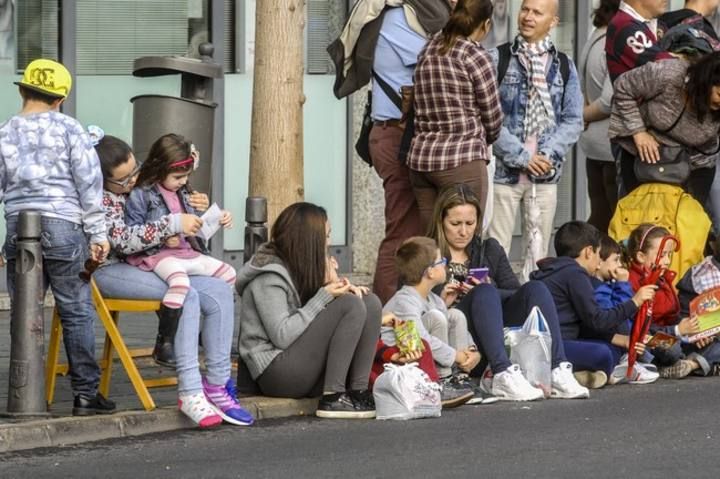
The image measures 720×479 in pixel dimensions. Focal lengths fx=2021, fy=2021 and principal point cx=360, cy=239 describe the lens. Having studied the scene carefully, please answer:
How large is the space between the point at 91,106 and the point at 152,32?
733 millimetres

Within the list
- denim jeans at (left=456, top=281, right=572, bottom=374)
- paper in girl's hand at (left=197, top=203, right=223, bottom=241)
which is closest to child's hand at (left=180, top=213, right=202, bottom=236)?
paper in girl's hand at (left=197, top=203, right=223, bottom=241)

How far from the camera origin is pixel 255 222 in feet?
35.2

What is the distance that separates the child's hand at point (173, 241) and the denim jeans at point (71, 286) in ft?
1.54

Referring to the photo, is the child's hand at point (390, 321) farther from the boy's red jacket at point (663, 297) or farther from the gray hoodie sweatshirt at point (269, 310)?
the boy's red jacket at point (663, 297)

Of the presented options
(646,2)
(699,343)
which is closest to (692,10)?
(646,2)

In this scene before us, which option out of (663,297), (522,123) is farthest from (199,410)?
(522,123)

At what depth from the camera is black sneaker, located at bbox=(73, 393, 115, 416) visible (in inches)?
351

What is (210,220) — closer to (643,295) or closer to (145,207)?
(145,207)

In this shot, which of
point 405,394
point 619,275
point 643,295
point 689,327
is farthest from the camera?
point 689,327

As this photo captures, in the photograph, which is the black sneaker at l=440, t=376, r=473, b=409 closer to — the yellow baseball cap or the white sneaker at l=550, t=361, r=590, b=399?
the white sneaker at l=550, t=361, r=590, b=399

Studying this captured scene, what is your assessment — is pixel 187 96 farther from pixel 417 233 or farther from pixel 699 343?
pixel 699 343

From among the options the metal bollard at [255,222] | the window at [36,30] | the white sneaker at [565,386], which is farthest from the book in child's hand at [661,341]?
the window at [36,30]

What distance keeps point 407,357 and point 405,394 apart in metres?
0.40

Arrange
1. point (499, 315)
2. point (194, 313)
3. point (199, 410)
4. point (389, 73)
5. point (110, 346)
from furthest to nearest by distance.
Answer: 1. point (389, 73)
2. point (499, 315)
3. point (110, 346)
4. point (194, 313)
5. point (199, 410)
